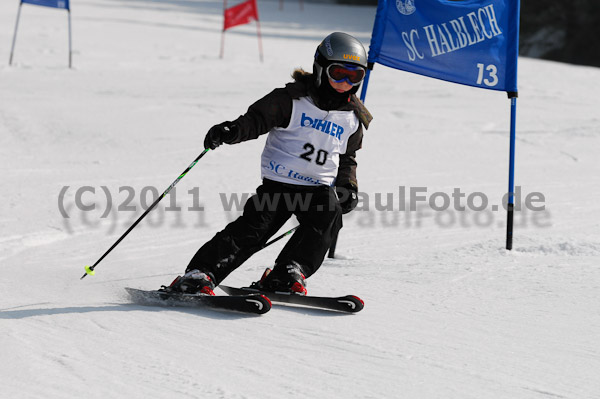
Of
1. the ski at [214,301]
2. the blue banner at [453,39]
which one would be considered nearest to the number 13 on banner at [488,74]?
the blue banner at [453,39]

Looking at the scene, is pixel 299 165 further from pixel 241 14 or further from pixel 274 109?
pixel 241 14

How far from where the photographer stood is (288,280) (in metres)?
3.78

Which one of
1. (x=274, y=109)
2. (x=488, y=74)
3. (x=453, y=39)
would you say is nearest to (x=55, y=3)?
(x=453, y=39)

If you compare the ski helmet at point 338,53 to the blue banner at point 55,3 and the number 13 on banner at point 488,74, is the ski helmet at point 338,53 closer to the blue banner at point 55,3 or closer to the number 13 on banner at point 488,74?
the number 13 on banner at point 488,74

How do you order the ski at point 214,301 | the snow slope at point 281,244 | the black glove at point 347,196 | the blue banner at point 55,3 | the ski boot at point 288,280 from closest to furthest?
the snow slope at point 281,244, the ski at point 214,301, the ski boot at point 288,280, the black glove at point 347,196, the blue banner at point 55,3

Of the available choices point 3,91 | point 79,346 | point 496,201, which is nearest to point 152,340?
point 79,346

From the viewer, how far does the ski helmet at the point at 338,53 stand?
12.5ft

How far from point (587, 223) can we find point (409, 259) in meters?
1.75

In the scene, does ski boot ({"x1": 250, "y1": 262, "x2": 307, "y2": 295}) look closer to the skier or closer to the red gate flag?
the skier

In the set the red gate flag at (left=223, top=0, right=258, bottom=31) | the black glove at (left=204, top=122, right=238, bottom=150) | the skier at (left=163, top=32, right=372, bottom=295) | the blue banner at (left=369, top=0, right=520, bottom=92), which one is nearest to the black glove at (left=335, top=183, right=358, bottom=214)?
the skier at (left=163, top=32, right=372, bottom=295)

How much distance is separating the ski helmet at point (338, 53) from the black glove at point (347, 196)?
554 mm

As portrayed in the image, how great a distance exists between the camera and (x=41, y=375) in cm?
280

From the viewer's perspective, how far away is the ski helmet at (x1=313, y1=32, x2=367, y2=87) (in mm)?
3795

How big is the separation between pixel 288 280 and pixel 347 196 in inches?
22.1
